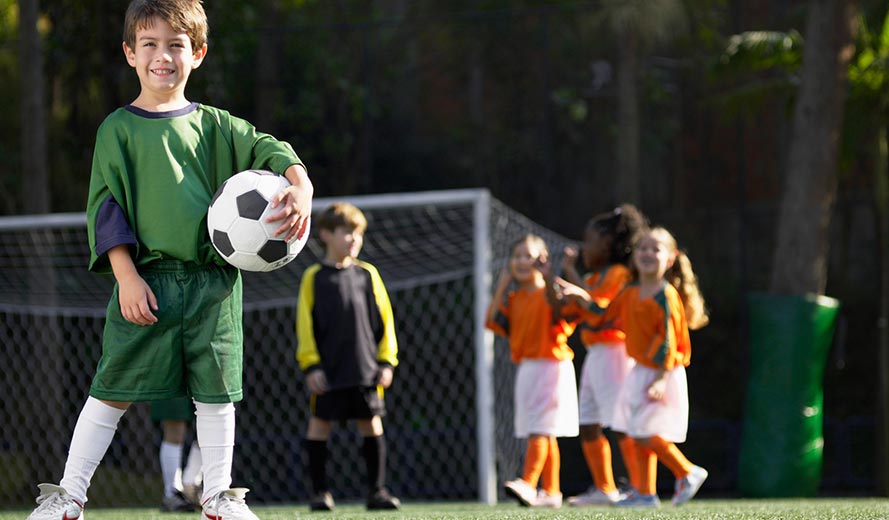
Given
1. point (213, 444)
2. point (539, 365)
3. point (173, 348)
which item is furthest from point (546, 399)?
point (173, 348)

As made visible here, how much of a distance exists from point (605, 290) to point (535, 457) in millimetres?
844

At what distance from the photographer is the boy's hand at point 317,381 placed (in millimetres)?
5492

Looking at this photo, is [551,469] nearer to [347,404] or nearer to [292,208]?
[347,404]

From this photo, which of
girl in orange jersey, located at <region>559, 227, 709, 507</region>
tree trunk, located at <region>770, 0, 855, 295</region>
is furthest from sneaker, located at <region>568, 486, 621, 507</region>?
tree trunk, located at <region>770, 0, 855, 295</region>

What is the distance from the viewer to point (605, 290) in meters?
5.93

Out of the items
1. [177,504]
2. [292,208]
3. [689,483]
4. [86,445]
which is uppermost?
[292,208]

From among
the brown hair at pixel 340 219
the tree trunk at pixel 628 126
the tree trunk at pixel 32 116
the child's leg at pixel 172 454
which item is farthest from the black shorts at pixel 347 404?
the tree trunk at pixel 628 126

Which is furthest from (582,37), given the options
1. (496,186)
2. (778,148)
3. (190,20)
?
(190,20)

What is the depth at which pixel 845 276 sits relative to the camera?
1272cm

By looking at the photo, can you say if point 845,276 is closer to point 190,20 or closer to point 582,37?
point 582,37

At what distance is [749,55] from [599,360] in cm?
492

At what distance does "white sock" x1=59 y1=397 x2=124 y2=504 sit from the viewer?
124 inches

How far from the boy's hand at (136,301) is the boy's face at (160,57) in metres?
0.49

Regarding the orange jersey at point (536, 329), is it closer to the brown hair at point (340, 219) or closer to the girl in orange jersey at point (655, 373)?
the girl in orange jersey at point (655, 373)
